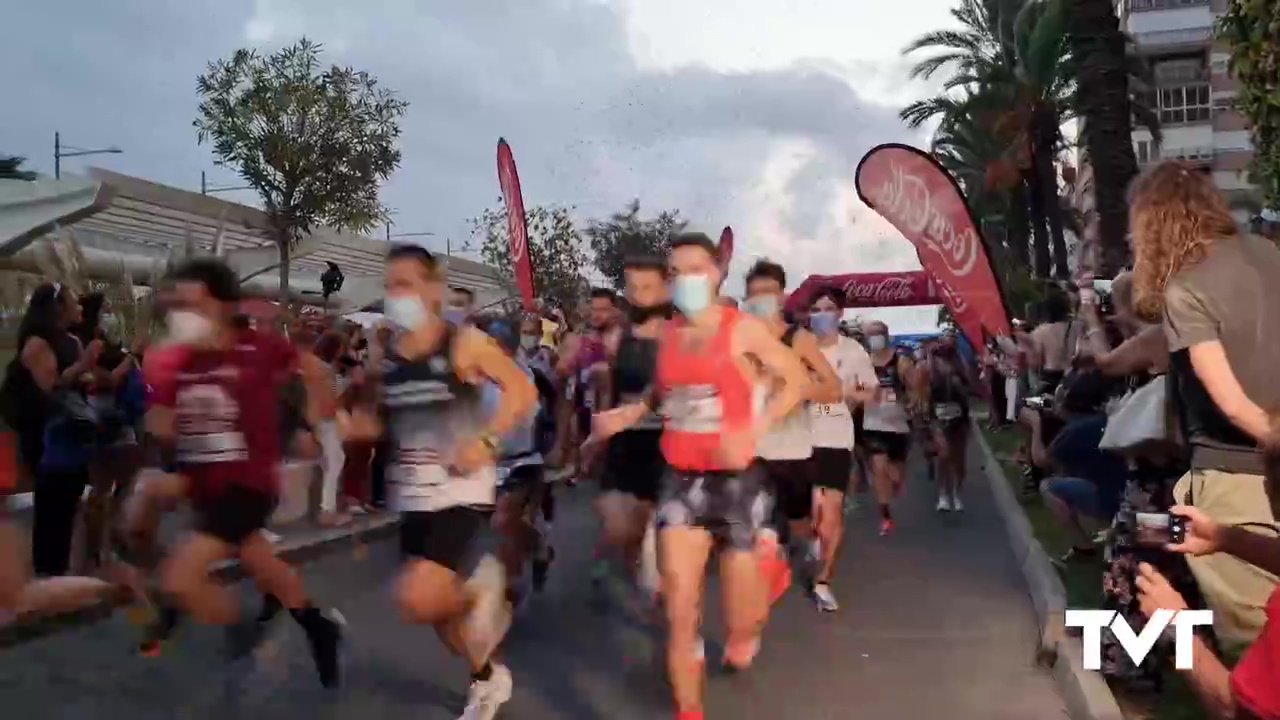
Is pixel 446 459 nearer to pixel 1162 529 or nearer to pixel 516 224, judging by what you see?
pixel 1162 529

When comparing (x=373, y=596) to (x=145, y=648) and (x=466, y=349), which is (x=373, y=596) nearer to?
(x=145, y=648)

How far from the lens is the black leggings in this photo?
9435 millimetres

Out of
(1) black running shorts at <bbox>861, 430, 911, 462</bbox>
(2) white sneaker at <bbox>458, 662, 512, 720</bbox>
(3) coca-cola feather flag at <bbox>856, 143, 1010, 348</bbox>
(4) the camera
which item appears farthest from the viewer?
(3) coca-cola feather flag at <bbox>856, 143, 1010, 348</bbox>

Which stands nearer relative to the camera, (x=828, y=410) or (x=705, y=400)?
(x=705, y=400)

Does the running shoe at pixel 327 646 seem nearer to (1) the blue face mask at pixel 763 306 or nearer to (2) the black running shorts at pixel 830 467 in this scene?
(1) the blue face mask at pixel 763 306

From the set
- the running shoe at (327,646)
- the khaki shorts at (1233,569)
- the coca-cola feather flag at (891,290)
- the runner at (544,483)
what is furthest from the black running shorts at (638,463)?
the coca-cola feather flag at (891,290)

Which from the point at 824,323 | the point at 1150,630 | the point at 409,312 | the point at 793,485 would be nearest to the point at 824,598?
the point at 793,485

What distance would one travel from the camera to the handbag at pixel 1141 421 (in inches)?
213

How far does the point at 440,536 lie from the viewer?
594 centimetres

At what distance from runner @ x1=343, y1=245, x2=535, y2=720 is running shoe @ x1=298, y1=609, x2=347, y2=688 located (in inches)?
32.1

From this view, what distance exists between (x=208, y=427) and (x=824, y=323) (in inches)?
188

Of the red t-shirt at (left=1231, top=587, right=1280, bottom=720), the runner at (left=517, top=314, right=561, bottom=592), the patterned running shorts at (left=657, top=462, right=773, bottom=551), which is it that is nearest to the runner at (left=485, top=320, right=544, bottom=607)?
the runner at (left=517, top=314, right=561, bottom=592)

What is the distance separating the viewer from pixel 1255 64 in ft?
39.8

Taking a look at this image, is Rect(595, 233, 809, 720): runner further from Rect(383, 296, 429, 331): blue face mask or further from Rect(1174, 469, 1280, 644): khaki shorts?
Rect(1174, 469, 1280, 644): khaki shorts
